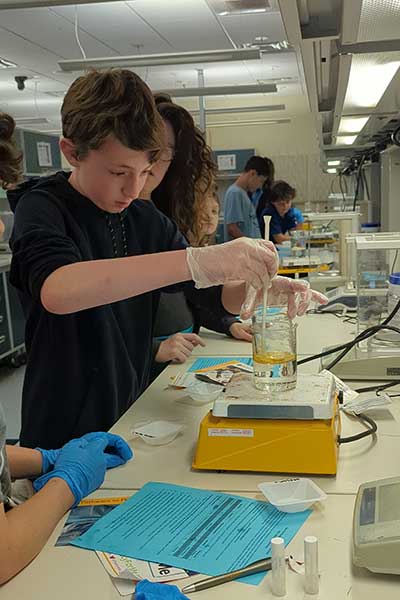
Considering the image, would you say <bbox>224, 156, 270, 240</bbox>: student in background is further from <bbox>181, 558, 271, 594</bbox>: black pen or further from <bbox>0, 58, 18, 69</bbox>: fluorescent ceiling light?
<bbox>181, 558, 271, 594</bbox>: black pen

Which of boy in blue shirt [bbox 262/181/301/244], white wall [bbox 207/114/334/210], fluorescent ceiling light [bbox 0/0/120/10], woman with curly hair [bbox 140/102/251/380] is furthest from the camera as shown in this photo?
white wall [bbox 207/114/334/210]

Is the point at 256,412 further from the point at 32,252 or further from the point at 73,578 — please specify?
the point at 32,252

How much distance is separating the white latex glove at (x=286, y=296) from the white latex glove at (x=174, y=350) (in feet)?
1.31

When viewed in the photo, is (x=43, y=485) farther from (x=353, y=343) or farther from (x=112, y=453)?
(x=353, y=343)

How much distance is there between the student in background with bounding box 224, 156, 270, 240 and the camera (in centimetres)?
574

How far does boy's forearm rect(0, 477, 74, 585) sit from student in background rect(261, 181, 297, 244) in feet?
18.4

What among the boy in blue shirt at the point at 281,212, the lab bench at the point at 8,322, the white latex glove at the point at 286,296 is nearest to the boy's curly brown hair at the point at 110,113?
the white latex glove at the point at 286,296

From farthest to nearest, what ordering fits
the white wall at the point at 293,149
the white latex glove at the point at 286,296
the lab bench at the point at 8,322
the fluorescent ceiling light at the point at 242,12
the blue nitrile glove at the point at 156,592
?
the white wall at the point at 293,149 < the fluorescent ceiling light at the point at 242,12 < the lab bench at the point at 8,322 < the white latex glove at the point at 286,296 < the blue nitrile glove at the point at 156,592

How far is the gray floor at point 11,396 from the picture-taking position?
3294 millimetres

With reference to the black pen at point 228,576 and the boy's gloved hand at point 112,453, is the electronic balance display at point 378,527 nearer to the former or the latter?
the black pen at point 228,576

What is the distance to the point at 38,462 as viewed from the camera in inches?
46.3

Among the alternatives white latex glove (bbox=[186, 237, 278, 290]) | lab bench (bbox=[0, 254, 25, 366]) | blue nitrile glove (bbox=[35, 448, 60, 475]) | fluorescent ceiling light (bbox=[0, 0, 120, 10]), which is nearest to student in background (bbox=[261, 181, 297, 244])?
lab bench (bbox=[0, 254, 25, 366])

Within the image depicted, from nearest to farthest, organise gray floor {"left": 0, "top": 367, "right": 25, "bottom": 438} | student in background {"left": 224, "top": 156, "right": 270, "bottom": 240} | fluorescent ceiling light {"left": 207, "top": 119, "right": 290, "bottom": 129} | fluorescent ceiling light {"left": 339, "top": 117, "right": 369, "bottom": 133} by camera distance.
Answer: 1. fluorescent ceiling light {"left": 339, "top": 117, "right": 369, "bottom": 133}
2. gray floor {"left": 0, "top": 367, "right": 25, "bottom": 438}
3. student in background {"left": 224, "top": 156, "right": 270, "bottom": 240}
4. fluorescent ceiling light {"left": 207, "top": 119, "right": 290, "bottom": 129}

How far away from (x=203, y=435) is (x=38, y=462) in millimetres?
327
